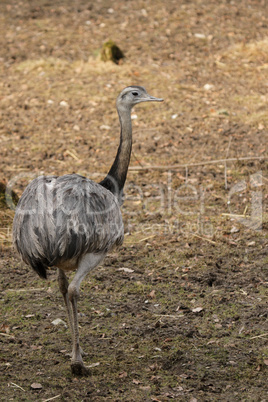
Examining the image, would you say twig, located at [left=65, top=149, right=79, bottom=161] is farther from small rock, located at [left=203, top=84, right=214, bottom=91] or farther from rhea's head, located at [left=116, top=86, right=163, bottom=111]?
small rock, located at [left=203, top=84, right=214, bottom=91]

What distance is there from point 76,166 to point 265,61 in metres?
5.18

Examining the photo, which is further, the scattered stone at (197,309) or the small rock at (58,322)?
the scattered stone at (197,309)

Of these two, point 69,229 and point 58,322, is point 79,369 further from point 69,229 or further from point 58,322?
point 69,229

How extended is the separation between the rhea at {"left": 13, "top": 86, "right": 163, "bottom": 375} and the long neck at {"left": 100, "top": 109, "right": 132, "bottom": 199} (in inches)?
14.3

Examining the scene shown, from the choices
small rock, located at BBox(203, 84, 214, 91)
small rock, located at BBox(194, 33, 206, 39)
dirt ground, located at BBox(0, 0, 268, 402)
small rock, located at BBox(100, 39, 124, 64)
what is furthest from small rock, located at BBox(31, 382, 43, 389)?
small rock, located at BBox(194, 33, 206, 39)

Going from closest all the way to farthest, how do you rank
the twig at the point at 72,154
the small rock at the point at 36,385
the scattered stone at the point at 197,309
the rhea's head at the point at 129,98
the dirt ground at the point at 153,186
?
1. the small rock at the point at 36,385
2. the dirt ground at the point at 153,186
3. the scattered stone at the point at 197,309
4. the rhea's head at the point at 129,98
5. the twig at the point at 72,154

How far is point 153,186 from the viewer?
25.7ft

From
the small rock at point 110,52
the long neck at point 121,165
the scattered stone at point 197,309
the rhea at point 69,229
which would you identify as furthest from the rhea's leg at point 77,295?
the small rock at point 110,52

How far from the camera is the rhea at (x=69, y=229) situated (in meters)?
4.09

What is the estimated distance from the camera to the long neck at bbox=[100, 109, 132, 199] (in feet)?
16.7

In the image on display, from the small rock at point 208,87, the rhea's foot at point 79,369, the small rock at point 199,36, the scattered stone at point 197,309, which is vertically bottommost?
the small rock at point 208,87

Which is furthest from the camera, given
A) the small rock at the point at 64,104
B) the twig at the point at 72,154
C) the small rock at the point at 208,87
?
the small rock at the point at 208,87

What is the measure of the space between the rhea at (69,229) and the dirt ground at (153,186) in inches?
20.3

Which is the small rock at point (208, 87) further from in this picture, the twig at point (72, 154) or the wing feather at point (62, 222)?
the wing feather at point (62, 222)
